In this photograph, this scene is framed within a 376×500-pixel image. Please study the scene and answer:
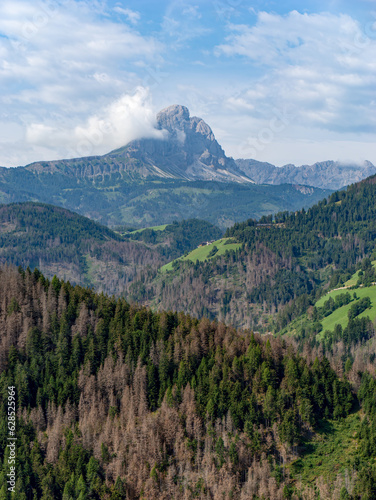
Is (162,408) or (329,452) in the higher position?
(162,408)

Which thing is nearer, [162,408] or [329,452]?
[329,452]

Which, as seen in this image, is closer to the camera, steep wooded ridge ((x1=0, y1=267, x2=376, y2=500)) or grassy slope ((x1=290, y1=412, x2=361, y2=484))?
grassy slope ((x1=290, y1=412, x2=361, y2=484))

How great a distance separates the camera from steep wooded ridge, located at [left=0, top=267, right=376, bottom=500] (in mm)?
135500

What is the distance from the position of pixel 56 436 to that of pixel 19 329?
4488cm

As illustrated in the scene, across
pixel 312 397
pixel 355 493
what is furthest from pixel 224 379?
pixel 355 493

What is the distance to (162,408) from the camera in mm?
153250

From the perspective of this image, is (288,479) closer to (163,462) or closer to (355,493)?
(355,493)

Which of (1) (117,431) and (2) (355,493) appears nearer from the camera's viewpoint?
(2) (355,493)

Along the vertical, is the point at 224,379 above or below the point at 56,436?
above

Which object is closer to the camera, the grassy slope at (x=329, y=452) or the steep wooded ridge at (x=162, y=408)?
the grassy slope at (x=329, y=452)

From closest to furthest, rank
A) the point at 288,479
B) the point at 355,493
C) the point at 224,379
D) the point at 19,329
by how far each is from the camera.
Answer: the point at 355,493 → the point at 288,479 → the point at 224,379 → the point at 19,329

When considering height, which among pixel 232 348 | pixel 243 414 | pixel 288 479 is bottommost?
pixel 288 479

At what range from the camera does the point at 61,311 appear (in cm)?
18600

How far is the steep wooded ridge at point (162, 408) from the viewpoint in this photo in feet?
445
